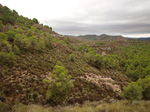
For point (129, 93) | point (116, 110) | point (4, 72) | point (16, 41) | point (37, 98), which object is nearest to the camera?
point (116, 110)

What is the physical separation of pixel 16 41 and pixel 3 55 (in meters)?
7.54

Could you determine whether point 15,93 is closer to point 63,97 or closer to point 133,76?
point 63,97

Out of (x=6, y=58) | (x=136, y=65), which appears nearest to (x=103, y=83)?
(x=6, y=58)

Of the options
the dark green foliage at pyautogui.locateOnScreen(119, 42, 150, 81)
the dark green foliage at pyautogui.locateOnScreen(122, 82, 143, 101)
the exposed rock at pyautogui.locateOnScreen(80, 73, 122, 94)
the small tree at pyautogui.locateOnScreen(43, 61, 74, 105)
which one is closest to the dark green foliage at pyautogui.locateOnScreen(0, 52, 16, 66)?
the small tree at pyautogui.locateOnScreen(43, 61, 74, 105)

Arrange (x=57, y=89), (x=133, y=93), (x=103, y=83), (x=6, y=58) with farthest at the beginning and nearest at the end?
(x=103, y=83)
(x=133, y=93)
(x=6, y=58)
(x=57, y=89)

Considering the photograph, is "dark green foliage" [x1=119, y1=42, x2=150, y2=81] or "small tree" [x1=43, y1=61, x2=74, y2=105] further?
"dark green foliage" [x1=119, y1=42, x2=150, y2=81]

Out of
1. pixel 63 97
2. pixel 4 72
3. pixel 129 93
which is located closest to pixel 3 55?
pixel 4 72

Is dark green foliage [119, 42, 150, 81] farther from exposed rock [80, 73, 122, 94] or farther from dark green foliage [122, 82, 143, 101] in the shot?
dark green foliage [122, 82, 143, 101]

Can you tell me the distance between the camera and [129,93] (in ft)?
43.0

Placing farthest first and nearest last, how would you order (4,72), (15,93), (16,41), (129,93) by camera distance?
(16,41) → (129,93) → (4,72) → (15,93)

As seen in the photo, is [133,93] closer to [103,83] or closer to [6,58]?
[103,83]

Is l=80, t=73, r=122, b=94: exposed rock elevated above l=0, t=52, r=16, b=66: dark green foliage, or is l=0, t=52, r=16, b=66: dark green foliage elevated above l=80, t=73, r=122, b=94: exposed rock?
l=0, t=52, r=16, b=66: dark green foliage

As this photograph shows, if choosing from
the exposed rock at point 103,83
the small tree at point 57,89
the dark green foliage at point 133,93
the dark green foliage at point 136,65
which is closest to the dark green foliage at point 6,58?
the small tree at point 57,89

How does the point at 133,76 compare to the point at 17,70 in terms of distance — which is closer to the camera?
the point at 17,70
